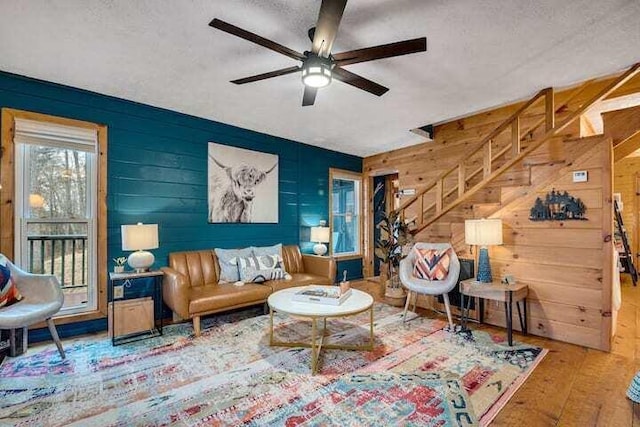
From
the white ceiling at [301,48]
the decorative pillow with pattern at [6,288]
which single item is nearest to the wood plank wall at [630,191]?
the white ceiling at [301,48]

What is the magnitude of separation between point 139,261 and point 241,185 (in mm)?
1661

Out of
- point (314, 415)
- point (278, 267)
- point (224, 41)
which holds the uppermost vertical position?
point (224, 41)

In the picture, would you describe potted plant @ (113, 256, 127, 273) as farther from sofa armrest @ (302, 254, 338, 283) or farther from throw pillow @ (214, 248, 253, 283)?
sofa armrest @ (302, 254, 338, 283)

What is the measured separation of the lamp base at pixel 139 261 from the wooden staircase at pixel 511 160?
336 cm

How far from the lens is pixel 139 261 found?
122 inches

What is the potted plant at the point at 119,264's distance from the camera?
307 cm

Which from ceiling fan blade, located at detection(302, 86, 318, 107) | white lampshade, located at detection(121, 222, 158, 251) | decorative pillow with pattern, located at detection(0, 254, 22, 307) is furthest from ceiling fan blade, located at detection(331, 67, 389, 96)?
decorative pillow with pattern, located at detection(0, 254, 22, 307)

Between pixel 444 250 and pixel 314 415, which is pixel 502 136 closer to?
pixel 444 250

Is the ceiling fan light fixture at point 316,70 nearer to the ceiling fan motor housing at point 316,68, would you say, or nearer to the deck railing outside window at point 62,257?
the ceiling fan motor housing at point 316,68

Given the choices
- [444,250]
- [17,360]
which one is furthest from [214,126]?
[444,250]

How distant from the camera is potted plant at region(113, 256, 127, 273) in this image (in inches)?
121

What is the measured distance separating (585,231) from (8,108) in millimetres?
5380

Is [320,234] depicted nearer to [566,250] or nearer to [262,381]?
[262,381]

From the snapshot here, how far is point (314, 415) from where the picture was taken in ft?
6.00
